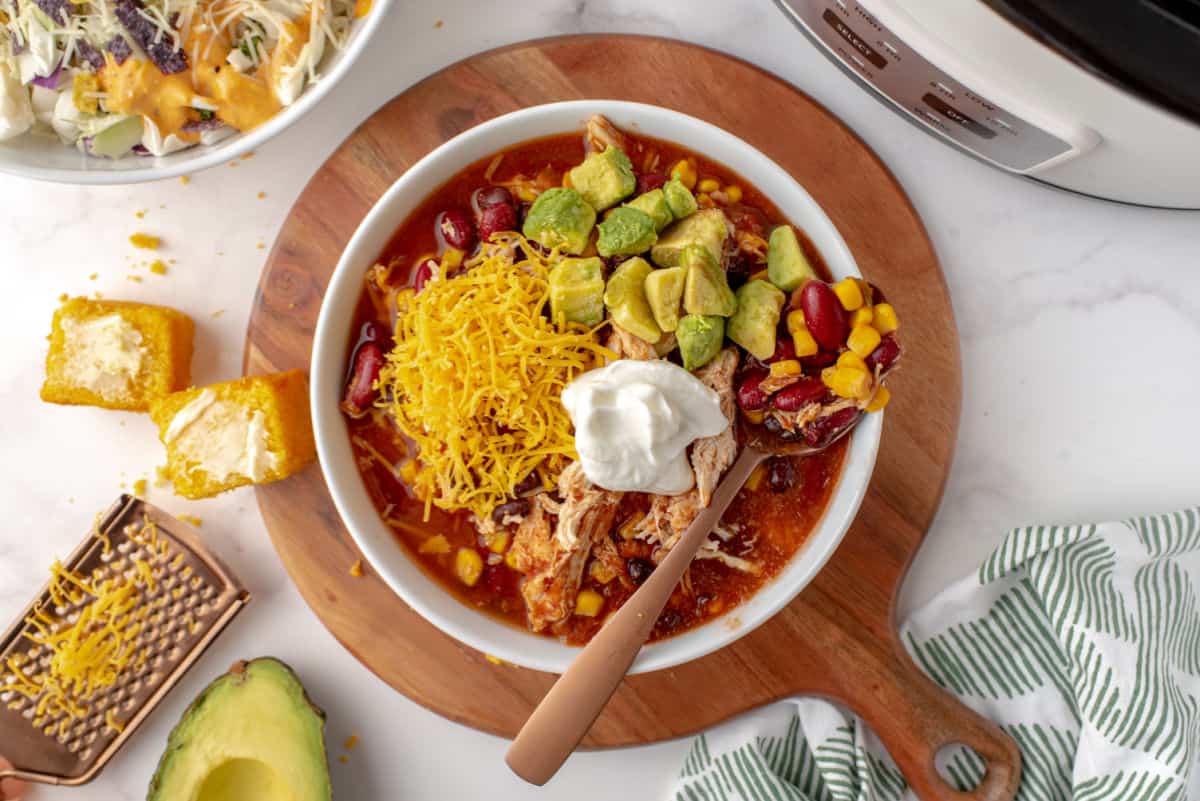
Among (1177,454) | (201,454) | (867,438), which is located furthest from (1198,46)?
(201,454)

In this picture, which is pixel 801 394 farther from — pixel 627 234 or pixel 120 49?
pixel 120 49

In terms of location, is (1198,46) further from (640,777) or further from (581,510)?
(640,777)

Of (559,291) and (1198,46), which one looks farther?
(559,291)

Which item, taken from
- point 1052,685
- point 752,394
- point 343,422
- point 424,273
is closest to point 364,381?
point 343,422

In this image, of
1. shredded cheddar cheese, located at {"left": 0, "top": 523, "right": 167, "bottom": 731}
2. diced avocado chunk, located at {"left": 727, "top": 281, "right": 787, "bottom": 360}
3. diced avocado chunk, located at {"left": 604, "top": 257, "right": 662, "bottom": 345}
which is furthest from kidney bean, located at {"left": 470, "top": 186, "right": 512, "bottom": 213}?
shredded cheddar cheese, located at {"left": 0, "top": 523, "right": 167, "bottom": 731}

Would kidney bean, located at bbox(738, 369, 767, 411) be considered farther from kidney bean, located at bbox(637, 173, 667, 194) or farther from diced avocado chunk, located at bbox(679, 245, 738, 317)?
kidney bean, located at bbox(637, 173, 667, 194)
